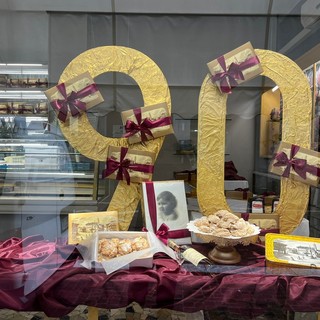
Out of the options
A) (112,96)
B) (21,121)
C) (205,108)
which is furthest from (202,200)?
(21,121)

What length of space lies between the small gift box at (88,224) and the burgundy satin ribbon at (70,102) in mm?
381

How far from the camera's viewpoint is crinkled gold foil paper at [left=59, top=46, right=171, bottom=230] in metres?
1.24

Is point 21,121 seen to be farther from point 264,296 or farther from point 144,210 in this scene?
point 264,296

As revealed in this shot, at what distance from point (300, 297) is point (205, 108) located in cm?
71

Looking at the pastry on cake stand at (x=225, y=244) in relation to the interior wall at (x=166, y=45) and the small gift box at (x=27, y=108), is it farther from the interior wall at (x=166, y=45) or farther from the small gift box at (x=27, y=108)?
the small gift box at (x=27, y=108)

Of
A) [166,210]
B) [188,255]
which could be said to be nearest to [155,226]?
[166,210]

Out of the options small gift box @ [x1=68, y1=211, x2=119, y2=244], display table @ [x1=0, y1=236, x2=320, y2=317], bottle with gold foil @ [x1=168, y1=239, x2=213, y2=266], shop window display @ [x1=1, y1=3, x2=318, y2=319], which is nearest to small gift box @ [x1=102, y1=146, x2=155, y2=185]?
shop window display @ [x1=1, y1=3, x2=318, y2=319]

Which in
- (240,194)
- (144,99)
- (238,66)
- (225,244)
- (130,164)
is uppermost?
(238,66)

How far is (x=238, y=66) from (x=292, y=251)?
0.67 m

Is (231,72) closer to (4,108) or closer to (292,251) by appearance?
(292,251)

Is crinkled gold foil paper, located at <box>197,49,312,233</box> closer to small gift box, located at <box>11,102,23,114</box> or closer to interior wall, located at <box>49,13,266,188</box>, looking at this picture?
interior wall, located at <box>49,13,266,188</box>

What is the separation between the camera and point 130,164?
1222mm

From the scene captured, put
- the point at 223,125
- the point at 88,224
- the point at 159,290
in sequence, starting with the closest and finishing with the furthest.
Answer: the point at 159,290 < the point at 88,224 < the point at 223,125

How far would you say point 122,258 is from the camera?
36.5 inches
